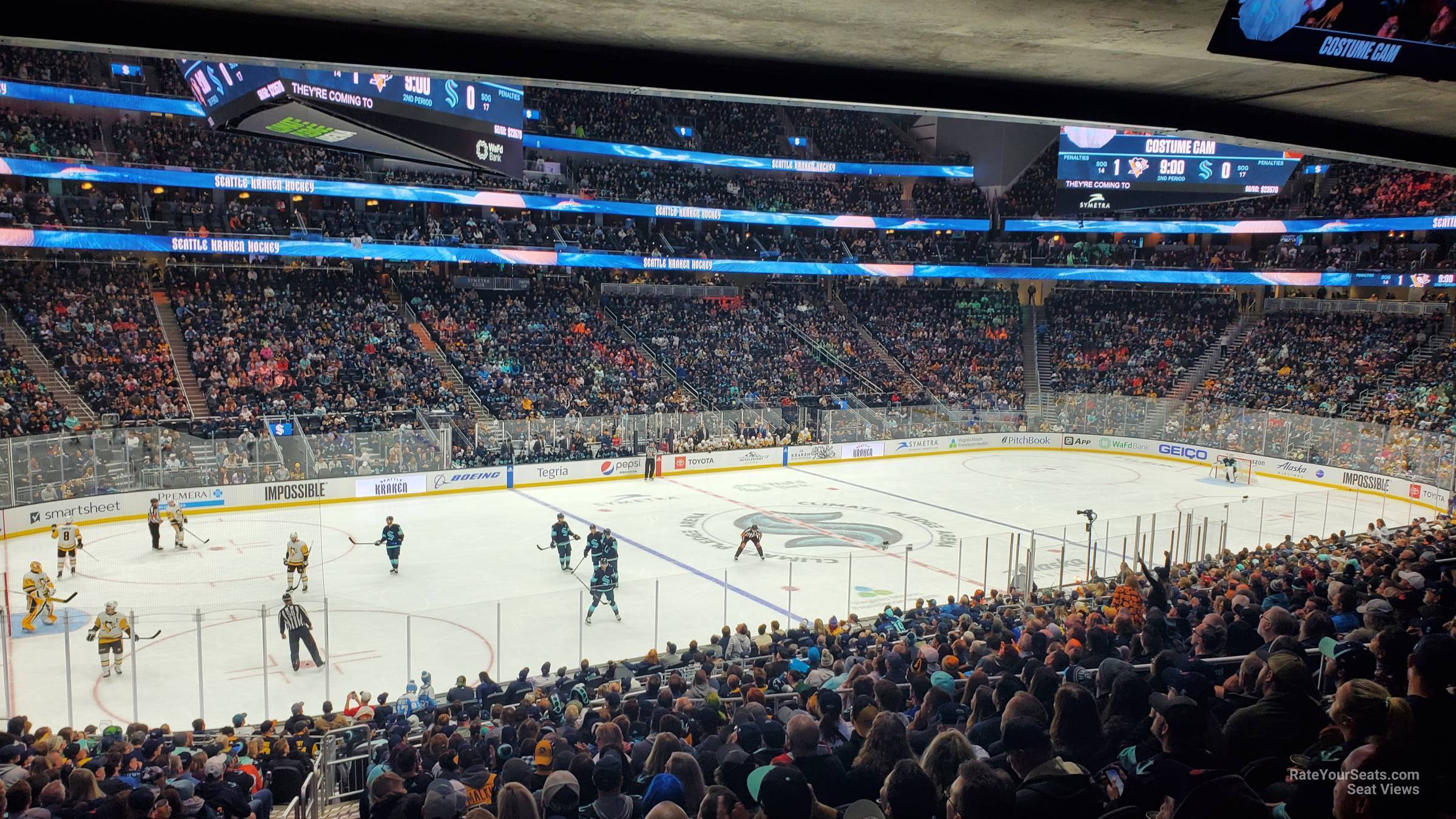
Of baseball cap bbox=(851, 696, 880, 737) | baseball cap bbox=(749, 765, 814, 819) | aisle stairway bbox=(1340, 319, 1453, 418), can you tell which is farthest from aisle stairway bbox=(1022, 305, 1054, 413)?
baseball cap bbox=(749, 765, 814, 819)

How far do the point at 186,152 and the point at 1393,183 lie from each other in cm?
4716

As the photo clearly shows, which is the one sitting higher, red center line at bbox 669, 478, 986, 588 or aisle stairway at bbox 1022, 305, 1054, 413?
aisle stairway at bbox 1022, 305, 1054, 413

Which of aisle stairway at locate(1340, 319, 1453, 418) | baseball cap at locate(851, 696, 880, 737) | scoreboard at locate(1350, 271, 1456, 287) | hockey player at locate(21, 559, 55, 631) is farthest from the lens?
scoreboard at locate(1350, 271, 1456, 287)

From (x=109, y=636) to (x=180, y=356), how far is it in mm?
20542

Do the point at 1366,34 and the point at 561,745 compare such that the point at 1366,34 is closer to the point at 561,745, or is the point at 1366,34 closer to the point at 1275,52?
the point at 1275,52

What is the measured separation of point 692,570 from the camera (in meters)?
20.4

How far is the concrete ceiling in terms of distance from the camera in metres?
5.20

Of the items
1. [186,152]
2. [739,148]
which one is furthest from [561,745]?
[739,148]

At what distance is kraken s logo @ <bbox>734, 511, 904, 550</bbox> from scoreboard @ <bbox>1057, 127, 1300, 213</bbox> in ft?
68.5

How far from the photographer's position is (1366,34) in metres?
5.16

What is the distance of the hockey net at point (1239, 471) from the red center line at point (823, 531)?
16.8 metres

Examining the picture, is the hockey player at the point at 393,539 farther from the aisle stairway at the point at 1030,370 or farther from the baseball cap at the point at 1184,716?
the aisle stairway at the point at 1030,370

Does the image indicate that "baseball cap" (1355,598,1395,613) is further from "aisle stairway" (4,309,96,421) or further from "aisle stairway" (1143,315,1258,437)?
"aisle stairway" (1143,315,1258,437)

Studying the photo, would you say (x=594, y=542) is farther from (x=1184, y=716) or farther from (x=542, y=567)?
(x=1184, y=716)
